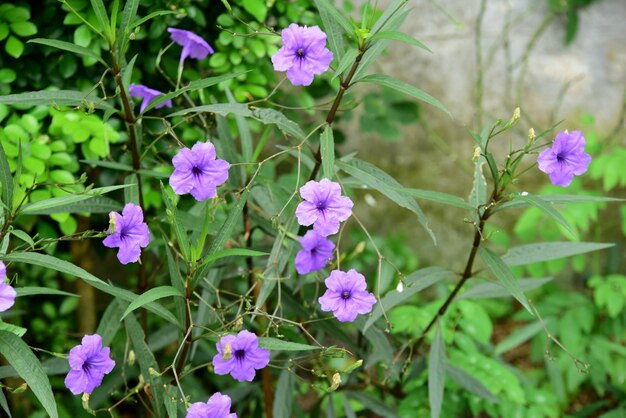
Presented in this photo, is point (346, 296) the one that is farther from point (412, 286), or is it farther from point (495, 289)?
point (495, 289)

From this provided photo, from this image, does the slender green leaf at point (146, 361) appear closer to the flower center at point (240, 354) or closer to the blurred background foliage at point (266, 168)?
the flower center at point (240, 354)

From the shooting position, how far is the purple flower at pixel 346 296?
156 centimetres

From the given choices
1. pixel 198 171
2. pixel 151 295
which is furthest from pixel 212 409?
pixel 198 171

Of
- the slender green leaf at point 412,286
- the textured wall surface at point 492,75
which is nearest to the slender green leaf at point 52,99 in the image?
the slender green leaf at point 412,286

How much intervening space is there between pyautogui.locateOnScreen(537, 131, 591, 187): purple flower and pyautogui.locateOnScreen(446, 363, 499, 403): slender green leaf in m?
0.83

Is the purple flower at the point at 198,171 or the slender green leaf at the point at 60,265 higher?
the purple flower at the point at 198,171

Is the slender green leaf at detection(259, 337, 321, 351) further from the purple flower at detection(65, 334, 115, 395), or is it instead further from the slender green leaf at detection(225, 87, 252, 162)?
the slender green leaf at detection(225, 87, 252, 162)

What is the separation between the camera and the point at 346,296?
5.18ft

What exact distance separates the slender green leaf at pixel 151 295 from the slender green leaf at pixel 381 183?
1.44ft

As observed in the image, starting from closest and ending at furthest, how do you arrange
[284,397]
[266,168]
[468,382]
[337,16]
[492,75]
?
[337,16]
[284,397]
[468,382]
[266,168]
[492,75]

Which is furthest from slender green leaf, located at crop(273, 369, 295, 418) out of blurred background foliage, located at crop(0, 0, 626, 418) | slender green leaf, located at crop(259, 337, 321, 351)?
slender green leaf, located at crop(259, 337, 321, 351)

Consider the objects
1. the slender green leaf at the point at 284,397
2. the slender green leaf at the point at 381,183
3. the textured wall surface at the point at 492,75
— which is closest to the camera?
the slender green leaf at the point at 381,183

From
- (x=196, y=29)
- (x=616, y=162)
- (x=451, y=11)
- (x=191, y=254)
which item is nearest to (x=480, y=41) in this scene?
(x=451, y=11)

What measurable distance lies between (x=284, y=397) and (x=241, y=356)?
498 millimetres
